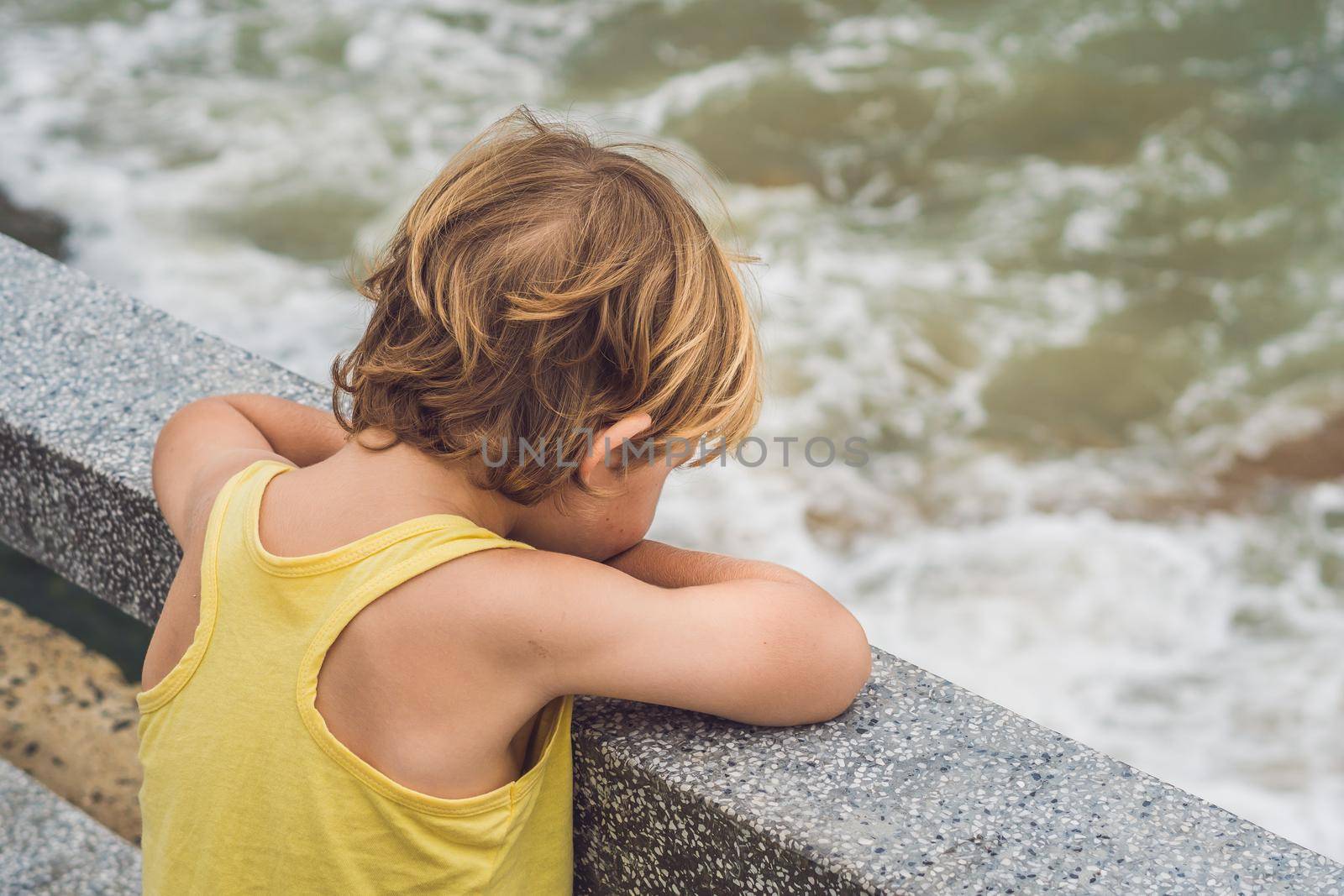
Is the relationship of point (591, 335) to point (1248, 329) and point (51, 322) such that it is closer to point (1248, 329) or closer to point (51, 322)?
point (51, 322)

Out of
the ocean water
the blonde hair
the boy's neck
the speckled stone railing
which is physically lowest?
the ocean water

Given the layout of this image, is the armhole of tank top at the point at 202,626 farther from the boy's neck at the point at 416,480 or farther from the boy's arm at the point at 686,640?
the boy's arm at the point at 686,640

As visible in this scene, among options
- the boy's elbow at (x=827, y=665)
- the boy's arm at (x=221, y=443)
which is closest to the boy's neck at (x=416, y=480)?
the boy's arm at (x=221, y=443)

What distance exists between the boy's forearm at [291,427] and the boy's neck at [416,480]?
42cm

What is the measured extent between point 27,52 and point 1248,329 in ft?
18.5

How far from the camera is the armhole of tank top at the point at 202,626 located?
1.34 meters

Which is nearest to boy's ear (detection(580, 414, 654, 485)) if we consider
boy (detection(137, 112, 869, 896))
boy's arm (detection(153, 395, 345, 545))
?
boy (detection(137, 112, 869, 896))

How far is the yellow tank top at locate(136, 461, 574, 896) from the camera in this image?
1.28 meters

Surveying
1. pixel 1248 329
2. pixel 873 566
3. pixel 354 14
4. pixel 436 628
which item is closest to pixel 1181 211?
pixel 1248 329

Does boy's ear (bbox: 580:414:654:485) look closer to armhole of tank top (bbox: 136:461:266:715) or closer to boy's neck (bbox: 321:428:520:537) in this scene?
boy's neck (bbox: 321:428:520:537)

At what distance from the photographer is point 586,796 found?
1524 mm

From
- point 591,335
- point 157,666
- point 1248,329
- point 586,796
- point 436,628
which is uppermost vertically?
point 591,335

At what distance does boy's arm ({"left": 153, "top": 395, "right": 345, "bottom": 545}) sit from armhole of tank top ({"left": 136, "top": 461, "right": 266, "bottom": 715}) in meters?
0.11

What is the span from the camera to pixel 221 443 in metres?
1.69
